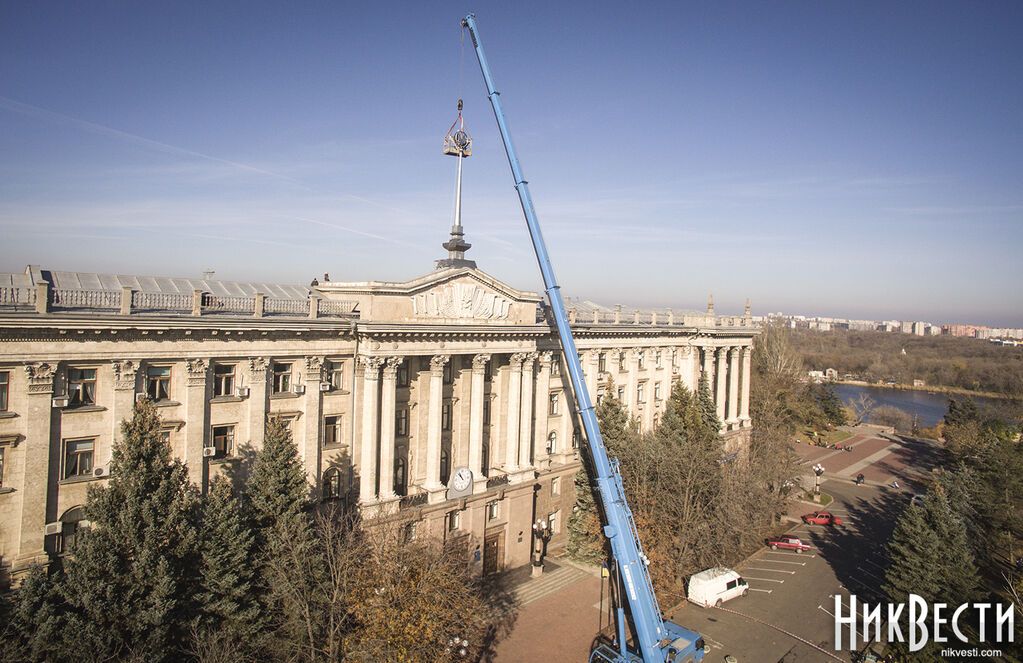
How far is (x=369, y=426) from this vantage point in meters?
26.0

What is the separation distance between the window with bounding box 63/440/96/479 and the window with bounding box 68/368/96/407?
1238mm

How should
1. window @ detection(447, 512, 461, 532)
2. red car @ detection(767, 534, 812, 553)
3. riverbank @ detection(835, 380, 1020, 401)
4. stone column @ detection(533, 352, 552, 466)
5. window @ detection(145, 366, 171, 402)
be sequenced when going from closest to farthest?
window @ detection(145, 366, 171, 402) → window @ detection(447, 512, 461, 532) → stone column @ detection(533, 352, 552, 466) → red car @ detection(767, 534, 812, 553) → riverbank @ detection(835, 380, 1020, 401)

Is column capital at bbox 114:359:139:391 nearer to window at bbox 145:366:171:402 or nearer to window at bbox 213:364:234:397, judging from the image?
window at bbox 145:366:171:402

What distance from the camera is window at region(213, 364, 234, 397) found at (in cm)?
2281

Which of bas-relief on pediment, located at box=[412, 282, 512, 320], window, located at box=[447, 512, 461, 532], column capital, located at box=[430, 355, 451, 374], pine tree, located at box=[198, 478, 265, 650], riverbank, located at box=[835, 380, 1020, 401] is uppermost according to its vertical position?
bas-relief on pediment, located at box=[412, 282, 512, 320]

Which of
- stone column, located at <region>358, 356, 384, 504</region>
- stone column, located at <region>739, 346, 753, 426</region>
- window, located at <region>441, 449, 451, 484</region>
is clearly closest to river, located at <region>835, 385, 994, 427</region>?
stone column, located at <region>739, 346, 753, 426</region>

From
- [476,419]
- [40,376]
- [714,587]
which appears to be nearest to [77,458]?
[40,376]

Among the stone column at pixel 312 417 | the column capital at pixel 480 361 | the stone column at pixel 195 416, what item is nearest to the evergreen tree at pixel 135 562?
the stone column at pixel 195 416

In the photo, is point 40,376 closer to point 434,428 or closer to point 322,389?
point 322,389

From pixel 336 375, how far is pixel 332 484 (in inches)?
177

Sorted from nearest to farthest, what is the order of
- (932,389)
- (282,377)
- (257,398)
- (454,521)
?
(257,398) < (282,377) < (454,521) < (932,389)

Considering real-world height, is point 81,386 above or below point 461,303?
below

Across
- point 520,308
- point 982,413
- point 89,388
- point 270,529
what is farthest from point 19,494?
point 982,413

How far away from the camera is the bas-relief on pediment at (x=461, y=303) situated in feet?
88.5
